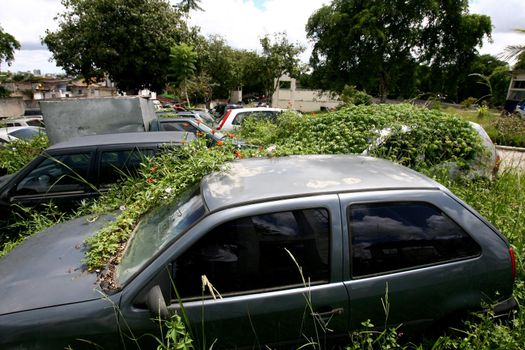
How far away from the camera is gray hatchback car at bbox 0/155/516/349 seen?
1.82 meters

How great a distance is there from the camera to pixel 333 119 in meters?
5.12

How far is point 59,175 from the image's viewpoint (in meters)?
4.30

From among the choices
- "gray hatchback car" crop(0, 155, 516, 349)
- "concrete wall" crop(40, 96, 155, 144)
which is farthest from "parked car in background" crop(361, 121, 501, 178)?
"concrete wall" crop(40, 96, 155, 144)

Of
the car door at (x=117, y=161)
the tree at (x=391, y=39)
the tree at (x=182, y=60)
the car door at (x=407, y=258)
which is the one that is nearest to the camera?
the car door at (x=407, y=258)

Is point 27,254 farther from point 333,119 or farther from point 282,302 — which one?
point 333,119

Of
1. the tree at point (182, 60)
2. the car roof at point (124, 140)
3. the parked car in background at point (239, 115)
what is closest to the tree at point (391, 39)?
the tree at point (182, 60)

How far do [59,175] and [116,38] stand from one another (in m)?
17.5

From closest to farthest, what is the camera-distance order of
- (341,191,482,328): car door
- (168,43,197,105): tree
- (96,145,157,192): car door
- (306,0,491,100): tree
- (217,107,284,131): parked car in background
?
(341,191,482,328): car door, (96,145,157,192): car door, (217,107,284,131): parked car in background, (168,43,197,105): tree, (306,0,491,100): tree

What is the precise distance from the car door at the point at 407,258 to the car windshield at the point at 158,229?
1.03 meters

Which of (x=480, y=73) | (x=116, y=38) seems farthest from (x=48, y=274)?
(x=116, y=38)

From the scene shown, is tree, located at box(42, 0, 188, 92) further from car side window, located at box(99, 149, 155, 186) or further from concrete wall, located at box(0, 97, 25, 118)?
car side window, located at box(99, 149, 155, 186)

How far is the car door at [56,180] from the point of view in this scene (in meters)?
4.21

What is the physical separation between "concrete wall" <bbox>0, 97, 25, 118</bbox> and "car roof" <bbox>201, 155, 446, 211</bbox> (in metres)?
29.5

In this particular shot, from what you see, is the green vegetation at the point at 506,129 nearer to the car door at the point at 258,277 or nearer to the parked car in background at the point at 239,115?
the parked car in background at the point at 239,115
